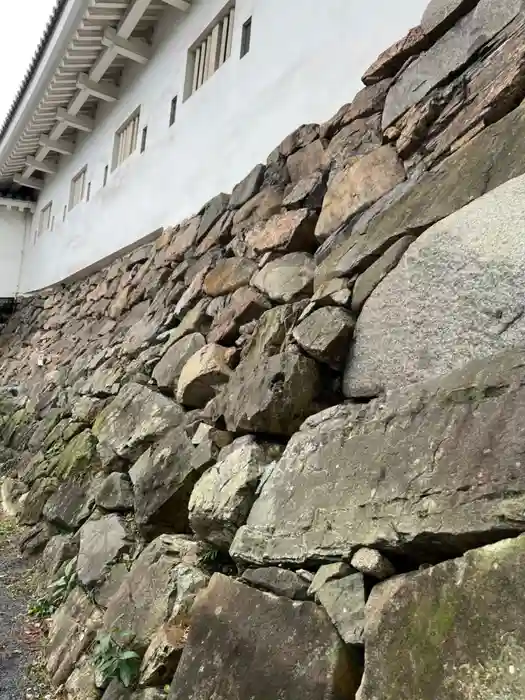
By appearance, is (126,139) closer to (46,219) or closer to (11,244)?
(46,219)

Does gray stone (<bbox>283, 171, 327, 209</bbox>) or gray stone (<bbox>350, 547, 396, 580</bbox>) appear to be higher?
gray stone (<bbox>283, 171, 327, 209</bbox>)

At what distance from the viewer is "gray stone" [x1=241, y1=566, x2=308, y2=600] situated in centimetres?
249

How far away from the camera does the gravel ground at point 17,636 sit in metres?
Result: 3.78

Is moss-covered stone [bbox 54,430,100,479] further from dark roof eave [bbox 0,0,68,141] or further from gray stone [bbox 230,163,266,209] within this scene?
dark roof eave [bbox 0,0,68,141]

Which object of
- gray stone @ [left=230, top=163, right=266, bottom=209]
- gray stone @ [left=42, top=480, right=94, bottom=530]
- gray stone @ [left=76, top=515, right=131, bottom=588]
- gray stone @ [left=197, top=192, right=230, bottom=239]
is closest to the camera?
gray stone @ [left=76, top=515, right=131, bottom=588]

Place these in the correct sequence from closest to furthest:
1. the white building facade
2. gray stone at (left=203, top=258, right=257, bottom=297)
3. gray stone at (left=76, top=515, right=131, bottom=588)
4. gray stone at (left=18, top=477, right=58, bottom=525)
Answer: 1. gray stone at (left=76, top=515, right=131, bottom=588)
2. gray stone at (left=203, top=258, right=257, bottom=297)
3. the white building facade
4. gray stone at (left=18, top=477, right=58, bottom=525)

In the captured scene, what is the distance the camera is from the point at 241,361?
401 cm

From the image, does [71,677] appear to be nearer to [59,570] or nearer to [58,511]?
[59,570]

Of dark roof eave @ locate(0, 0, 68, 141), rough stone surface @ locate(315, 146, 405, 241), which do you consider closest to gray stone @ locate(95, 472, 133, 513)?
rough stone surface @ locate(315, 146, 405, 241)

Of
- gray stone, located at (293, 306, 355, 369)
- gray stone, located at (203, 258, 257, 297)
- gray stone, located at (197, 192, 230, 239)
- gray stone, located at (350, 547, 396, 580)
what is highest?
gray stone, located at (197, 192, 230, 239)

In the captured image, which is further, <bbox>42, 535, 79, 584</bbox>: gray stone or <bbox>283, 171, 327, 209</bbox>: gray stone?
<bbox>42, 535, 79, 584</bbox>: gray stone

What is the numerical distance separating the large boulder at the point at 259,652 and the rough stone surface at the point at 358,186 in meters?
2.44

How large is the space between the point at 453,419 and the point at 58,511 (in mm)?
4523

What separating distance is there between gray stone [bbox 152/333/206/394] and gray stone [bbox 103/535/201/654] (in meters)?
1.56
